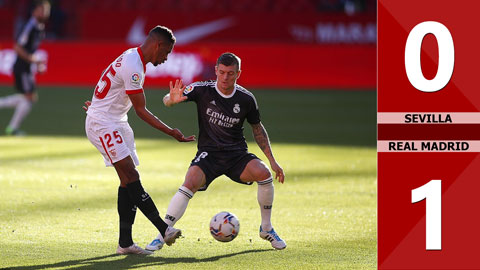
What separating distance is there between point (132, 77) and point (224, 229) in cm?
141

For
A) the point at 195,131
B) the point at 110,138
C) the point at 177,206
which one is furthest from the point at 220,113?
the point at 195,131

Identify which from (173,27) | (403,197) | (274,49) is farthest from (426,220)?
(173,27)

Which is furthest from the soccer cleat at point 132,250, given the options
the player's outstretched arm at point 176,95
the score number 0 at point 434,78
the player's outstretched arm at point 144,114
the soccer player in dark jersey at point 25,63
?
the soccer player in dark jersey at point 25,63

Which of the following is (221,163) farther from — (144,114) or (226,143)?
(144,114)

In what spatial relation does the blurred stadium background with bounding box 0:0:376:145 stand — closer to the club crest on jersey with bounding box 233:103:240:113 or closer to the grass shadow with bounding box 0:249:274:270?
the club crest on jersey with bounding box 233:103:240:113

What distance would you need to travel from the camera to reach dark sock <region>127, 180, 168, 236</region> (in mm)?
6710

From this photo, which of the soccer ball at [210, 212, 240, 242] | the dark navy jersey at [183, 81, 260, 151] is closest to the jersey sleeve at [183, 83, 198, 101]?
the dark navy jersey at [183, 81, 260, 151]

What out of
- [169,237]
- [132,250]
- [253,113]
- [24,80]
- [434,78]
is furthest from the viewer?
[24,80]

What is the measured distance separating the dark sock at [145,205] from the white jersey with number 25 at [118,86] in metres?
0.57

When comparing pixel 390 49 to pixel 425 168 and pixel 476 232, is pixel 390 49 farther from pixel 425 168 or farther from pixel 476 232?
pixel 476 232

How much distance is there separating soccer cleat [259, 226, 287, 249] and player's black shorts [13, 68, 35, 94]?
31.6 feet

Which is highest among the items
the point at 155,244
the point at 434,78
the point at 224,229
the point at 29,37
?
the point at 29,37

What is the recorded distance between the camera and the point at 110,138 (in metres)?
6.78

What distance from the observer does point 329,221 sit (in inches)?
324
